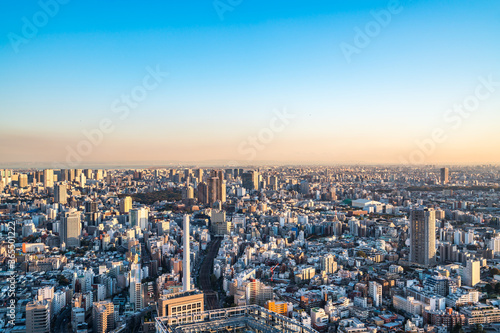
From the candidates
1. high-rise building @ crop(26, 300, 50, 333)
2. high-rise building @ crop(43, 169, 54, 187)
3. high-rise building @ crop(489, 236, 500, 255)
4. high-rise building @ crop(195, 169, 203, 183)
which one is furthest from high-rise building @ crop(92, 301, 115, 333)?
high-rise building @ crop(195, 169, 203, 183)

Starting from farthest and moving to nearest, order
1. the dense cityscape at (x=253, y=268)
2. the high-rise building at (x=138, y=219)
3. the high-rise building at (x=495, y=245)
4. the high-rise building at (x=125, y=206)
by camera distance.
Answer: the high-rise building at (x=125, y=206) < the high-rise building at (x=138, y=219) < the high-rise building at (x=495, y=245) < the dense cityscape at (x=253, y=268)

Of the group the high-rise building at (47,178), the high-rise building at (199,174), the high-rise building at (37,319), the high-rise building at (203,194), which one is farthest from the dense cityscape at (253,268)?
the high-rise building at (199,174)

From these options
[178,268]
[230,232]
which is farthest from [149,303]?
[230,232]

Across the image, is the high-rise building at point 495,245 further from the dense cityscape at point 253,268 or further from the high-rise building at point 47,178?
the high-rise building at point 47,178

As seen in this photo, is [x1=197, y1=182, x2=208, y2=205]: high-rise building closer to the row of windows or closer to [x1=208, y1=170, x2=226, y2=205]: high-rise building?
[x1=208, y1=170, x2=226, y2=205]: high-rise building

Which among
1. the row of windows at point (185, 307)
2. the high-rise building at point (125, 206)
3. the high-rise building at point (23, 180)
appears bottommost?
the high-rise building at point (125, 206)

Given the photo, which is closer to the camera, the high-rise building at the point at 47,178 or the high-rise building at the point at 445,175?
the high-rise building at the point at 47,178

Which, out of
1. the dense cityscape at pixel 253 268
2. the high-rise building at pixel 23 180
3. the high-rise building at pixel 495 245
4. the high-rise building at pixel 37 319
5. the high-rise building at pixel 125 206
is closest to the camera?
the high-rise building at pixel 37 319
